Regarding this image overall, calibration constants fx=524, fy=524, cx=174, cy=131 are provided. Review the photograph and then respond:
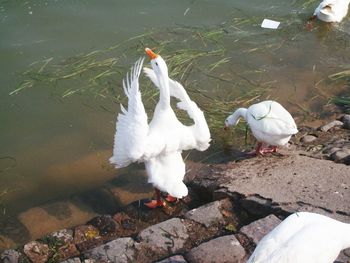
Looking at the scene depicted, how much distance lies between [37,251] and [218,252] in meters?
1.48

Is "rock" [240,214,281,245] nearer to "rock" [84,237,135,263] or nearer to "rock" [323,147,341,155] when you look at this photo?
"rock" [84,237,135,263]

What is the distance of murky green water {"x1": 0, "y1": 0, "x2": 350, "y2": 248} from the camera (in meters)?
5.68

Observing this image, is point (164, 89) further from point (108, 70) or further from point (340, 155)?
point (108, 70)

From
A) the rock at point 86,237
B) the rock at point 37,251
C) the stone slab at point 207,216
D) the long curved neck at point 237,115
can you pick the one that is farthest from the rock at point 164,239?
the long curved neck at point 237,115

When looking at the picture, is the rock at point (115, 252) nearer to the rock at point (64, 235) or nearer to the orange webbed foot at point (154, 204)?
the rock at point (64, 235)

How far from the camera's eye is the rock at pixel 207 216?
414cm

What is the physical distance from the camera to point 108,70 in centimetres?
702

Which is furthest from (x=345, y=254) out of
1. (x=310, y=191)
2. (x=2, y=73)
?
(x=2, y=73)

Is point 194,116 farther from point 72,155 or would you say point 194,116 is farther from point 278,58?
point 278,58

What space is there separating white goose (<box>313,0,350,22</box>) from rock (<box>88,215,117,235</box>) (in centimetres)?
527

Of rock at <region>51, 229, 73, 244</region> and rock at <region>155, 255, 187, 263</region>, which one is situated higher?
rock at <region>155, 255, 187, 263</region>

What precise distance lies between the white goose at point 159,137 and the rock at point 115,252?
0.73m

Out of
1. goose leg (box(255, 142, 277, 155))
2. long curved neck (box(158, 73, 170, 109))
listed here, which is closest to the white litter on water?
goose leg (box(255, 142, 277, 155))

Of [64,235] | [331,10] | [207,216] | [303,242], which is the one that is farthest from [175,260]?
[331,10]
